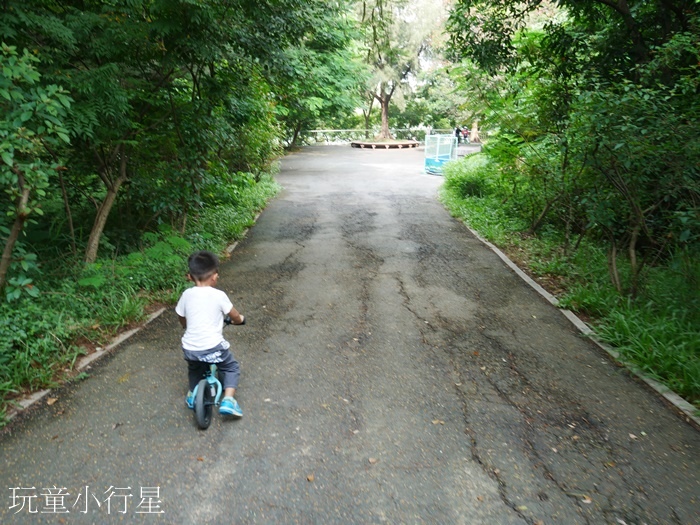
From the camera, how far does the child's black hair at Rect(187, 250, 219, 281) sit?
3436mm

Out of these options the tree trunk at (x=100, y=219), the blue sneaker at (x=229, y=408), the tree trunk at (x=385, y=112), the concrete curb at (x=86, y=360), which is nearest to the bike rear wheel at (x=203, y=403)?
the blue sneaker at (x=229, y=408)

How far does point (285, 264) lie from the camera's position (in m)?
7.71

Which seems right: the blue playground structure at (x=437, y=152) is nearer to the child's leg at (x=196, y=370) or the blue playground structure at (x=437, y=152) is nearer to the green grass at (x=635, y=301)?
the green grass at (x=635, y=301)

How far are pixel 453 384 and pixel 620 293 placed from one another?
282cm

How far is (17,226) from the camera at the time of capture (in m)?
4.12

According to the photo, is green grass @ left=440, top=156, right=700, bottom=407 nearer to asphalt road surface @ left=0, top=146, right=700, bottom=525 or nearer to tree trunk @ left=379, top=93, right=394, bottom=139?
asphalt road surface @ left=0, top=146, right=700, bottom=525

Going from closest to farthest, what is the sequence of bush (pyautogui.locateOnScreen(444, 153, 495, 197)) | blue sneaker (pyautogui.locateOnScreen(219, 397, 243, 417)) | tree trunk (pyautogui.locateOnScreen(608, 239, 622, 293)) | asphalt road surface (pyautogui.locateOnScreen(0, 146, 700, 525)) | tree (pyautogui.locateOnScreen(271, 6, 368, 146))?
asphalt road surface (pyautogui.locateOnScreen(0, 146, 700, 525)), blue sneaker (pyautogui.locateOnScreen(219, 397, 243, 417)), tree trunk (pyautogui.locateOnScreen(608, 239, 622, 293)), bush (pyautogui.locateOnScreen(444, 153, 495, 197)), tree (pyautogui.locateOnScreen(271, 6, 368, 146))

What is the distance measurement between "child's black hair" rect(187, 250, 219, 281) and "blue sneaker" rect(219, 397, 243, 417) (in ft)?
3.06

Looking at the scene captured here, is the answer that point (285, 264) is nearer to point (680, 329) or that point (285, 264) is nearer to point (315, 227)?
point (315, 227)

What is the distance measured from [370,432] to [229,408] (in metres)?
1.06

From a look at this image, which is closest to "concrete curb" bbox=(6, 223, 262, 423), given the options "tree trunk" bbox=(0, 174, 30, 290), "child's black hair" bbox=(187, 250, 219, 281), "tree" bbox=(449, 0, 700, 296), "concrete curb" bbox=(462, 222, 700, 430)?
"tree trunk" bbox=(0, 174, 30, 290)

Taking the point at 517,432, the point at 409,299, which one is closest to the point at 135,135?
the point at 409,299

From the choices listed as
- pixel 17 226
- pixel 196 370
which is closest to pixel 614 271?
pixel 196 370

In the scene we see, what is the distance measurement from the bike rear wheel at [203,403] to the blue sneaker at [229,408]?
0.09 meters
